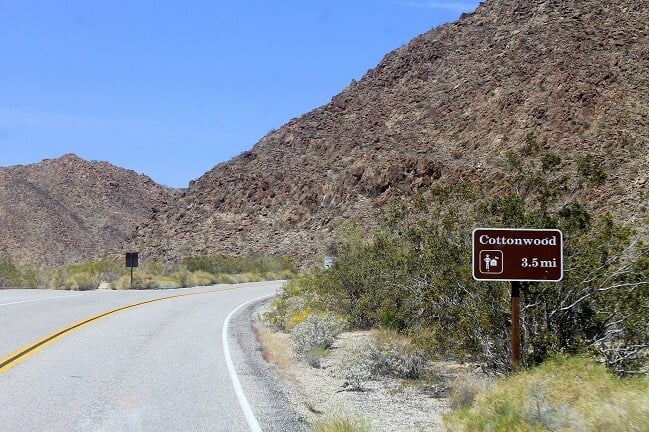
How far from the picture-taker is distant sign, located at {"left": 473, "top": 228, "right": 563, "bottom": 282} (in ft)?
32.3

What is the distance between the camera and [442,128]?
61938 mm

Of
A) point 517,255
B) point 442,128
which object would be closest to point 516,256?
point 517,255

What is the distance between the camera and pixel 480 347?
11625mm

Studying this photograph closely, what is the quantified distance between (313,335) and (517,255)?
7.13 m

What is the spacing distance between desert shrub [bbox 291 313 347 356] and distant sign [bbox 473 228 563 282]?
255 inches

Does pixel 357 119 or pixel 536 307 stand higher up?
pixel 357 119

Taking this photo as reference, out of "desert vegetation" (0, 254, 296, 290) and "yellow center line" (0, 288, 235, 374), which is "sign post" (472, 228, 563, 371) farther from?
"desert vegetation" (0, 254, 296, 290)

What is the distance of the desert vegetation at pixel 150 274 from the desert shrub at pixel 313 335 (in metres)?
26.8

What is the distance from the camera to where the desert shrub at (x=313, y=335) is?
15944 millimetres

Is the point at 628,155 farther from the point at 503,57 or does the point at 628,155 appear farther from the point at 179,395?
the point at 179,395

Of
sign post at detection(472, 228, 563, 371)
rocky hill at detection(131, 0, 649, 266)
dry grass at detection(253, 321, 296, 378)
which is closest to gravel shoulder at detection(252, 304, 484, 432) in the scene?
dry grass at detection(253, 321, 296, 378)

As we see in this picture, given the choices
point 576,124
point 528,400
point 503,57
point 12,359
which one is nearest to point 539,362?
point 528,400

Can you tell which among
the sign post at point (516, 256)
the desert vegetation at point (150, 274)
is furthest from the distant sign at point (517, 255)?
the desert vegetation at point (150, 274)

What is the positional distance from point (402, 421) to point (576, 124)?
4466 cm
